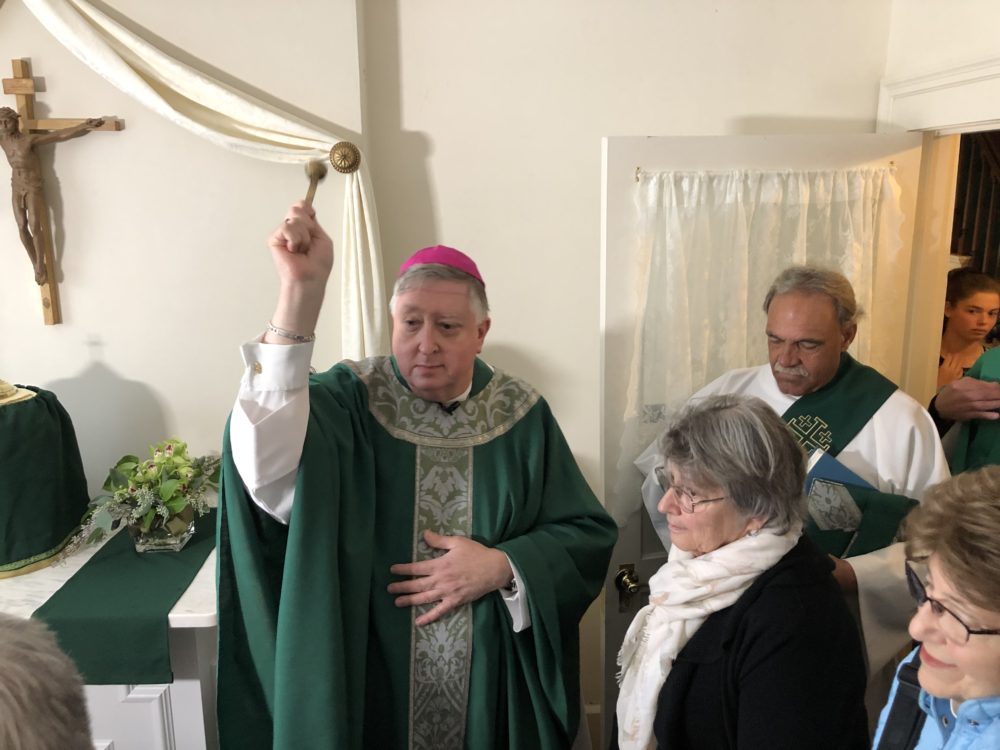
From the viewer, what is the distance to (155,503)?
2018 mm

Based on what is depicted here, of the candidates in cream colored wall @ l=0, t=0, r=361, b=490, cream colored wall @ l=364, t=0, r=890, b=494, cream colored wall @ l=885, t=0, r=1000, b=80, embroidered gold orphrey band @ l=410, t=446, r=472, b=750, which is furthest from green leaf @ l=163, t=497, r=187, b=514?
cream colored wall @ l=885, t=0, r=1000, b=80

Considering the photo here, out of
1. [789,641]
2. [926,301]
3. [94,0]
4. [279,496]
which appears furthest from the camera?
[926,301]

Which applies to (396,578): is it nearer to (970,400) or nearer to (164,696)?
(164,696)

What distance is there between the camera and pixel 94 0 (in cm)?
217

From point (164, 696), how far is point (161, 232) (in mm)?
1282

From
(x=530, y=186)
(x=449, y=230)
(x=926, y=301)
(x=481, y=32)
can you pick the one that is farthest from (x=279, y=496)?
(x=926, y=301)

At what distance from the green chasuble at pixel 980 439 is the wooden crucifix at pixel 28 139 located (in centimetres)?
245

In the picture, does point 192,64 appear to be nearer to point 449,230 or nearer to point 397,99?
point 397,99

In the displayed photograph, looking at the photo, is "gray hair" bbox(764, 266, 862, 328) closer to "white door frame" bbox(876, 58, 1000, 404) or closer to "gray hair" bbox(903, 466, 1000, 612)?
"white door frame" bbox(876, 58, 1000, 404)

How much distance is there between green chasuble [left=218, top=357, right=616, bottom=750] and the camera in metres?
1.49

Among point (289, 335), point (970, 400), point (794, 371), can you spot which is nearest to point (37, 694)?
point (289, 335)

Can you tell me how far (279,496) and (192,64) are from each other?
1.41 meters

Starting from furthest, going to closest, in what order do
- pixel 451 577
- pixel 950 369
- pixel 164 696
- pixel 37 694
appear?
1. pixel 950 369
2. pixel 164 696
3. pixel 451 577
4. pixel 37 694

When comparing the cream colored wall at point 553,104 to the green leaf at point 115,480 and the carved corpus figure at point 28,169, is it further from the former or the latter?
the green leaf at point 115,480
